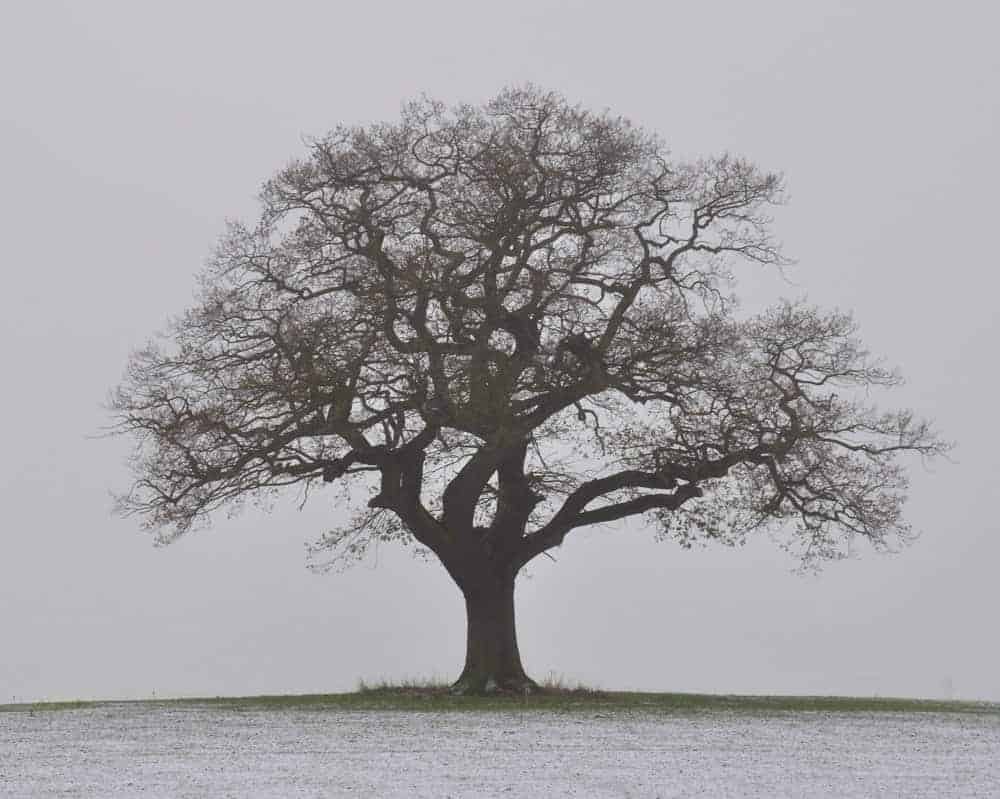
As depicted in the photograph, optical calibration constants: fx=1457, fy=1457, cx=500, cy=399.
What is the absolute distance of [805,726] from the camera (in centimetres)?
2105

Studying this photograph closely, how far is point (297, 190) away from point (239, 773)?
46.4ft

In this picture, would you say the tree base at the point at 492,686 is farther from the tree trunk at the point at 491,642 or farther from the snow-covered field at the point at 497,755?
the snow-covered field at the point at 497,755

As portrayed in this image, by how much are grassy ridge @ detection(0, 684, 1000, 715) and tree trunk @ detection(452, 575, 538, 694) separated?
0.52 meters

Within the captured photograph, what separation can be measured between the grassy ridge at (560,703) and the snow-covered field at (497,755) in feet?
5.29

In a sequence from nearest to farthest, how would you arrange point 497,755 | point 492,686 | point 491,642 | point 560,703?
point 497,755, point 560,703, point 492,686, point 491,642

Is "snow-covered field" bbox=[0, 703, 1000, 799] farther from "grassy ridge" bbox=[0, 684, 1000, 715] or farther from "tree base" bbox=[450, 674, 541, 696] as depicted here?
"tree base" bbox=[450, 674, 541, 696]

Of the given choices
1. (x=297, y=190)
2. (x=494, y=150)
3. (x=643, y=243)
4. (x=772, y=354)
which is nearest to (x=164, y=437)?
(x=297, y=190)

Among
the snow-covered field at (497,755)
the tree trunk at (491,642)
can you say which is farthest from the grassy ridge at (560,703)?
the snow-covered field at (497,755)

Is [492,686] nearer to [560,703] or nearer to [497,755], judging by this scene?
[560,703]

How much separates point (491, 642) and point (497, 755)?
1122 centimetres

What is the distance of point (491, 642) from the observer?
27844mm

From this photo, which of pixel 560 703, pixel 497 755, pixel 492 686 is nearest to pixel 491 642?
pixel 492 686

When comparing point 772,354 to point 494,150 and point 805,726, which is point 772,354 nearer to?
point 494,150

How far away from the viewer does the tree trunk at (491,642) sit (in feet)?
90.8
